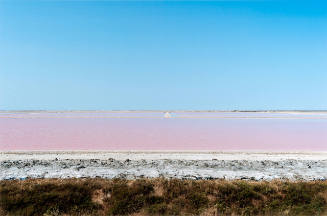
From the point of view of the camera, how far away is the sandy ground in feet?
37.3

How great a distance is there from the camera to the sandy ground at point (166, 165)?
11375 mm

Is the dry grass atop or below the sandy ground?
below

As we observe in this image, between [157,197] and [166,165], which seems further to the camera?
[166,165]

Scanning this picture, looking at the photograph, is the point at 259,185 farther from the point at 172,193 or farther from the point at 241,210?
the point at 172,193

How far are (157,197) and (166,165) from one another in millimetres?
3698

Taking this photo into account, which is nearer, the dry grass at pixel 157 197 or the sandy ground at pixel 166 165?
the dry grass at pixel 157 197

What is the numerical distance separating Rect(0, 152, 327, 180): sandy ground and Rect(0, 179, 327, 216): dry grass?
1026mm

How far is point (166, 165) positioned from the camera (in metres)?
13.2

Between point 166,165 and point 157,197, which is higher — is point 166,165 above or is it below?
above

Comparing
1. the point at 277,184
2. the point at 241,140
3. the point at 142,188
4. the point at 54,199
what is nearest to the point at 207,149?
the point at 241,140

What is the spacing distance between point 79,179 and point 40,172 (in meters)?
2.03

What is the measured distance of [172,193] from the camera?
961cm

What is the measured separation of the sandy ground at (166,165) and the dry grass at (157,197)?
103 centimetres

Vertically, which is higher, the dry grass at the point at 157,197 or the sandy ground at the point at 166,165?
the sandy ground at the point at 166,165
